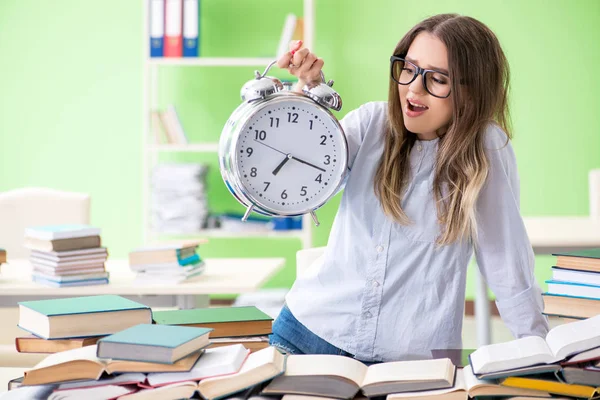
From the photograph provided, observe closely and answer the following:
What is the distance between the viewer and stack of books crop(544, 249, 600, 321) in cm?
143

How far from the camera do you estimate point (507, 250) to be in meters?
1.58

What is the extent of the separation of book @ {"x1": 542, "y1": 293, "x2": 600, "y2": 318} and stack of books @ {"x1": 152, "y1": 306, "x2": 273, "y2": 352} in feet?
1.65

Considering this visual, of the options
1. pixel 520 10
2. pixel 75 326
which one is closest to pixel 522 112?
pixel 520 10

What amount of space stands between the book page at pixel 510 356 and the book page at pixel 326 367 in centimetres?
17

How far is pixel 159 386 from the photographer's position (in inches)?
46.7

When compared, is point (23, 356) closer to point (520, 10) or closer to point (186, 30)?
point (186, 30)

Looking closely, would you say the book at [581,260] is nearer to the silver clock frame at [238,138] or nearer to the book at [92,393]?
the silver clock frame at [238,138]

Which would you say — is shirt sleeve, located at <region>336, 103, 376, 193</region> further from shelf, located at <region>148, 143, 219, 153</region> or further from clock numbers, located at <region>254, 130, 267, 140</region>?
shelf, located at <region>148, 143, 219, 153</region>

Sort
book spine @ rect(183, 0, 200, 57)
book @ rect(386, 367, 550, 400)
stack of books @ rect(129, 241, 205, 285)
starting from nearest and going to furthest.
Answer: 1. book @ rect(386, 367, 550, 400)
2. stack of books @ rect(129, 241, 205, 285)
3. book spine @ rect(183, 0, 200, 57)

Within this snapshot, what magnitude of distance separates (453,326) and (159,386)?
0.65 m

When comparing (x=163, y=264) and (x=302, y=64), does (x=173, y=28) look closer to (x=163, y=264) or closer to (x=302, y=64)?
(x=163, y=264)

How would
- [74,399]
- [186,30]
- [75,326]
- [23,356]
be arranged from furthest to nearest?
[186,30] < [23,356] < [75,326] < [74,399]

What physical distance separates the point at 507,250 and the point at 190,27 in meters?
3.18

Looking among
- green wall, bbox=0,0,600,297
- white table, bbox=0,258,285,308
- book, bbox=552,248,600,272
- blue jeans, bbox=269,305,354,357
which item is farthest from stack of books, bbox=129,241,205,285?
green wall, bbox=0,0,600,297
